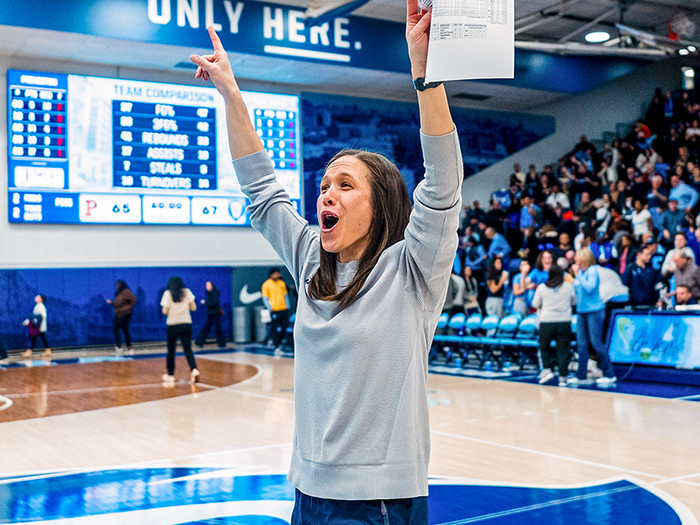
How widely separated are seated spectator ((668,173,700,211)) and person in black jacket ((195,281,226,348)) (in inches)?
391

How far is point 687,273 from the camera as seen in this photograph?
10664 millimetres

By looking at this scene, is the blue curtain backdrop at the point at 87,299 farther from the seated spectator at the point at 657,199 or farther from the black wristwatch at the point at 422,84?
the black wristwatch at the point at 422,84

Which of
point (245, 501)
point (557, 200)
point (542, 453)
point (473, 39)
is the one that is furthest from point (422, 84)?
point (557, 200)

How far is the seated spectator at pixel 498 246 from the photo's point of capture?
15.8m

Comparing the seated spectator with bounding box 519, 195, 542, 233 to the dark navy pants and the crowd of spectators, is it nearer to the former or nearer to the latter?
the crowd of spectators

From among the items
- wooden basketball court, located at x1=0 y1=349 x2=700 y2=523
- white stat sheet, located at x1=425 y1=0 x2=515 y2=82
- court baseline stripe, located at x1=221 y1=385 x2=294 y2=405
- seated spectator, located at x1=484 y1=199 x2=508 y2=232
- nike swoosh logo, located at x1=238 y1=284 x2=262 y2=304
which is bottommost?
court baseline stripe, located at x1=221 y1=385 x2=294 y2=405

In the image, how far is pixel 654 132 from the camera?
18.9 m

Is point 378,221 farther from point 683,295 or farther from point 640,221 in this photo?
point 640,221

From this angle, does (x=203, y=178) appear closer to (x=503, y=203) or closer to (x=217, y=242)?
(x=217, y=242)

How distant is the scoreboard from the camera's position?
15039mm

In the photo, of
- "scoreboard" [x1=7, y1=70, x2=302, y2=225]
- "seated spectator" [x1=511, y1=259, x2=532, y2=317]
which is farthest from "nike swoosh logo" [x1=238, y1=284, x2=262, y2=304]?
"seated spectator" [x1=511, y1=259, x2=532, y2=317]

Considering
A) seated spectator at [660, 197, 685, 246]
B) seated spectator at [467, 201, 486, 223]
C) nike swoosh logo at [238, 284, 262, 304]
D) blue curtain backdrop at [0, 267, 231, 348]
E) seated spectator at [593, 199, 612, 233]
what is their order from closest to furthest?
seated spectator at [660, 197, 685, 246], seated spectator at [593, 199, 612, 233], blue curtain backdrop at [0, 267, 231, 348], seated spectator at [467, 201, 486, 223], nike swoosh logo at [238, 284, 262, 304]

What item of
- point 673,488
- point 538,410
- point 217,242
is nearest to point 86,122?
point 217,242

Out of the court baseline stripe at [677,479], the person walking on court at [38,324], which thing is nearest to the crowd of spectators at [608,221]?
the court baseline stripe at [677,479]
